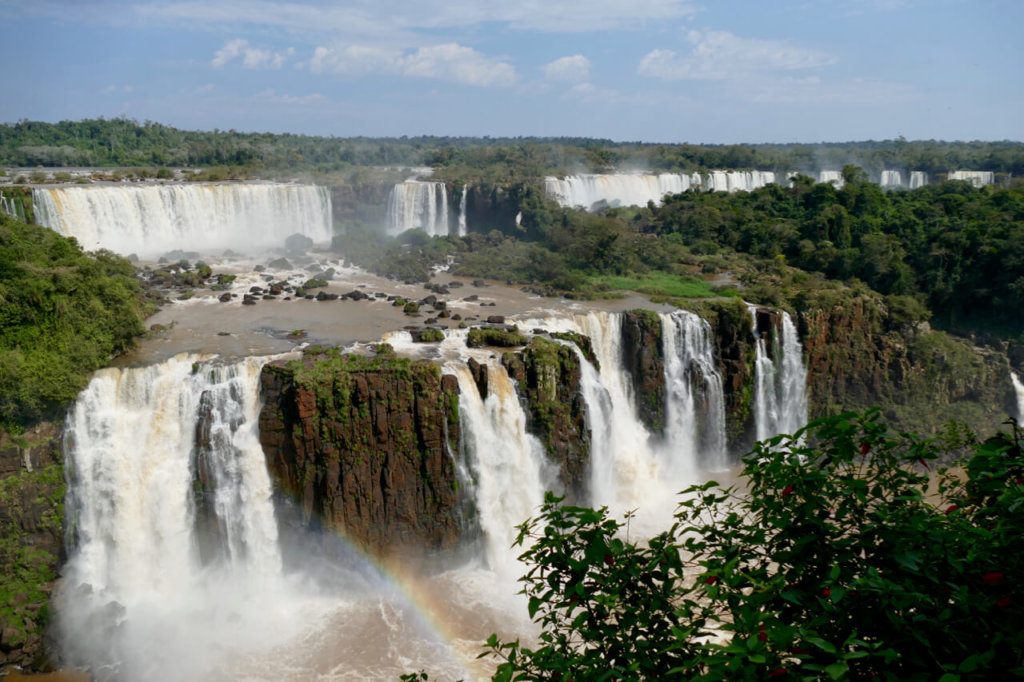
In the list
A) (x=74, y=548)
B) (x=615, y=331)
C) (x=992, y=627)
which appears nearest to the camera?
(x=992, y=627)

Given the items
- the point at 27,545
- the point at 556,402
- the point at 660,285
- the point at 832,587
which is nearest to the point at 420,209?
the point at 660,285

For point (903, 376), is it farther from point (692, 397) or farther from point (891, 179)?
point (891, 179)

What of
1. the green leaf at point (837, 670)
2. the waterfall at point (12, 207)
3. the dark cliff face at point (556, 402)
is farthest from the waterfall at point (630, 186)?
the green leaf at point (837, 670)

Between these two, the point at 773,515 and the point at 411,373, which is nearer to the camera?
the point at 773,515

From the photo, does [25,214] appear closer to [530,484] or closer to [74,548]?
[74,548]

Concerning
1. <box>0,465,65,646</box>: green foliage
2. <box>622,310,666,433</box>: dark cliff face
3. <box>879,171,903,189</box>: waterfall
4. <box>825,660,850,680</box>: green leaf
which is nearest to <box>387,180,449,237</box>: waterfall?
<box>622,310,666,433</box>: dark cliff face

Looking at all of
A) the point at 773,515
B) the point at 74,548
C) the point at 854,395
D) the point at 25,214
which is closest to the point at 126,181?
the point at 25,214

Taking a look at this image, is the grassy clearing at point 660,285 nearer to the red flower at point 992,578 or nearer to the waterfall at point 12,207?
the waterfall at point 12,207
